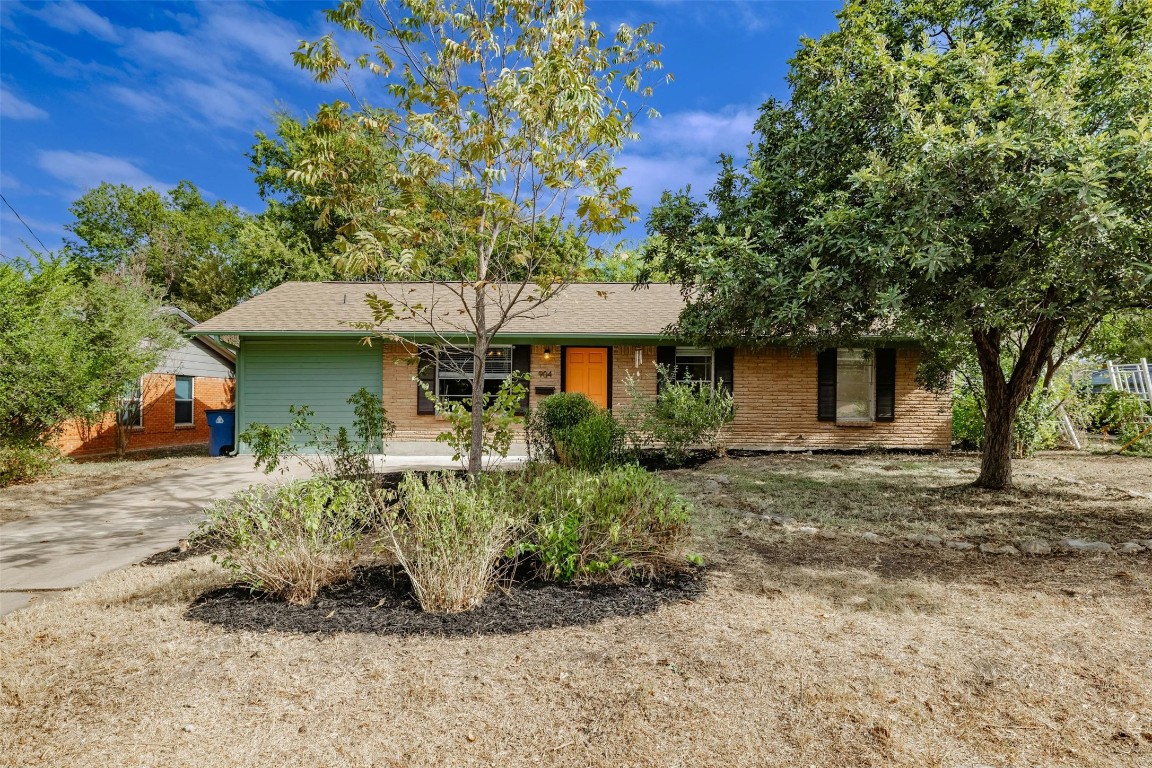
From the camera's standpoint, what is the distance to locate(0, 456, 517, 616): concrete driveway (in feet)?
14.0

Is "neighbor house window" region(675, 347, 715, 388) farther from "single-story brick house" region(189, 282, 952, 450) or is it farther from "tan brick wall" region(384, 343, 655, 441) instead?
"tan brick wall" region(384, 343, 655, 441)

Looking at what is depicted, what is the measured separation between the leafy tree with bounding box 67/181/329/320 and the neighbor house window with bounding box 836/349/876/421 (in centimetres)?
2185

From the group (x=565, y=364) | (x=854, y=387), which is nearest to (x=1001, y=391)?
(x=854, y=387)

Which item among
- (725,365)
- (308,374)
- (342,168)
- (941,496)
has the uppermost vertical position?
(342,168)

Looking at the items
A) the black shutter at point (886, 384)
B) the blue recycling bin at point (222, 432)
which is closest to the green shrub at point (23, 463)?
the blue recycling bin at point (222, 432)

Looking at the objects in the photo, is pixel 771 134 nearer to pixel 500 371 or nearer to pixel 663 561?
pixel 663 561

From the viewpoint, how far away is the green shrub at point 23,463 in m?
8.29

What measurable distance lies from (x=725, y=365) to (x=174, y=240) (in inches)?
1190

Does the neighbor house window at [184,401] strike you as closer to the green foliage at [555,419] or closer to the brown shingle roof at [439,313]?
the brown shingle roof at [439,313]

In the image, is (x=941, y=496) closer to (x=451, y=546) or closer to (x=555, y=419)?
(x=555, y=419)

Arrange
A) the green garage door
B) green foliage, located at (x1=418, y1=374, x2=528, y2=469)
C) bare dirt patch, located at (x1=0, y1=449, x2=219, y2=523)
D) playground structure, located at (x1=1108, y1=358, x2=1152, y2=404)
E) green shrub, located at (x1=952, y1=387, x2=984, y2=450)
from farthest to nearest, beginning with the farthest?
playground structure, located at (x1=1108, y1=358, x2=1152, y2=404), the green garage door, green shrub, located at (x1=952, y1=387, x2=984, y2=450), bare dirt patch, located at (x1=0, y1=449, x2=219, y2=523), green foliage, located at (x1=418, y1=374, x2=528, y2=469)

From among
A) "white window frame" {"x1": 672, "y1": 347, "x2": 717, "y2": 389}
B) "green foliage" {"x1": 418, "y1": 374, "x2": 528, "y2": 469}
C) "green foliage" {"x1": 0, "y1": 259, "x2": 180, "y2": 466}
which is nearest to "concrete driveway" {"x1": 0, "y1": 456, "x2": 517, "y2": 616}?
"green foliage" {"x1": 0, "y1": 259, "x2": 180, "y2": 466}

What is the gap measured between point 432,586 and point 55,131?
45.8ft

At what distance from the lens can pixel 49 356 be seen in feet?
28.1
